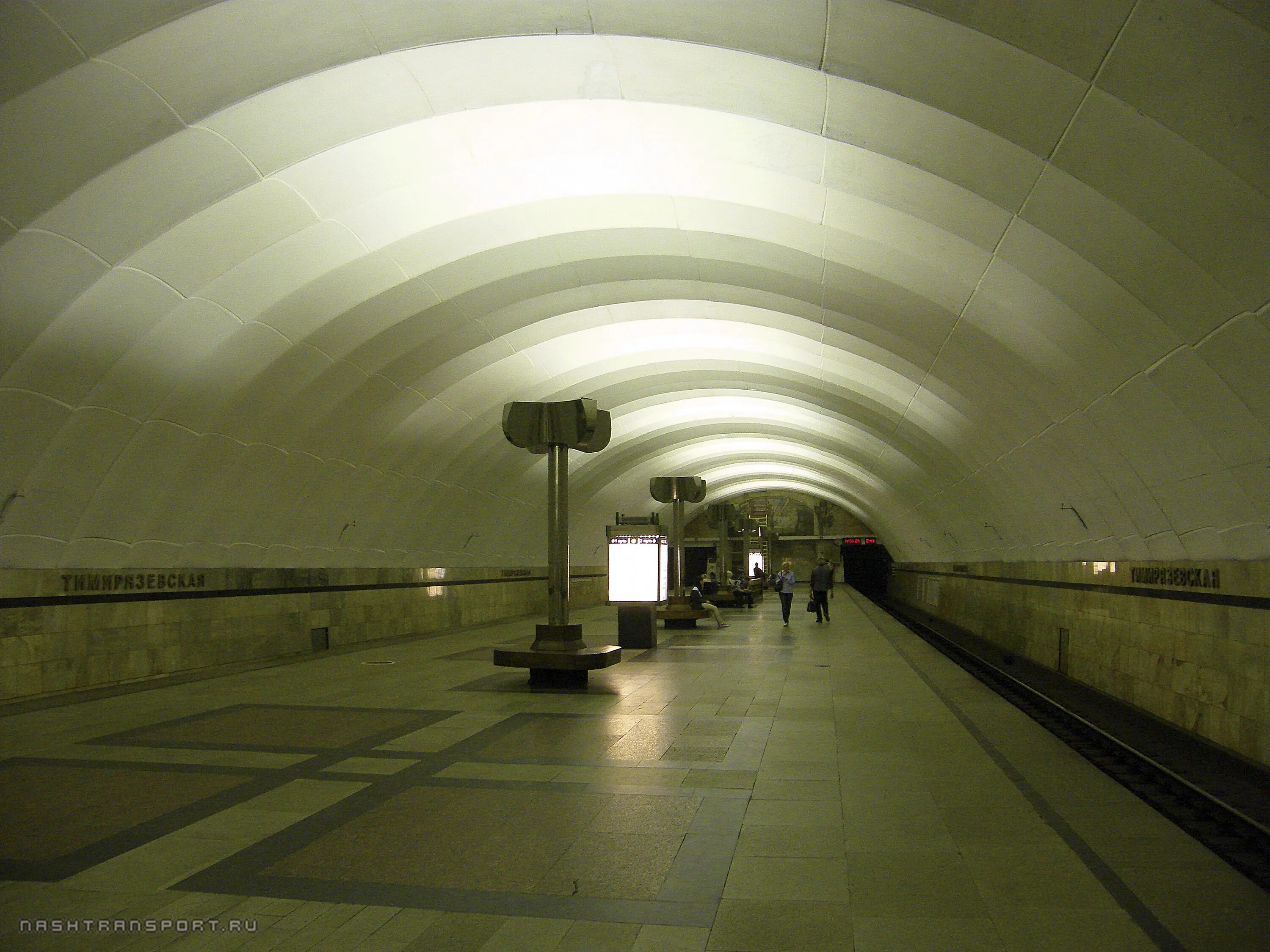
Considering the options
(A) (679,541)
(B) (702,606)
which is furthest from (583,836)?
(A) (679,541)

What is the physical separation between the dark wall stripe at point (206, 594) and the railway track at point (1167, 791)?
34.7ft

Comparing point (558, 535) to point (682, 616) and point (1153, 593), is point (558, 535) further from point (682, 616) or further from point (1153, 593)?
point (682, 616)

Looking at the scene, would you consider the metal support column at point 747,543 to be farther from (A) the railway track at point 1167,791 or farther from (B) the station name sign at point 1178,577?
(B) the station name sign at point 1178,577

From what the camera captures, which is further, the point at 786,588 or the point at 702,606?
the point at 786,588

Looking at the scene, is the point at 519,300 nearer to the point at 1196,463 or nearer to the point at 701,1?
the point at 701,1

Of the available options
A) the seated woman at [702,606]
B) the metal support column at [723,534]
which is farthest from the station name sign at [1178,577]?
the metal support column at [723,534]

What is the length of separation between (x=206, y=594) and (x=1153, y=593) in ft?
39.3

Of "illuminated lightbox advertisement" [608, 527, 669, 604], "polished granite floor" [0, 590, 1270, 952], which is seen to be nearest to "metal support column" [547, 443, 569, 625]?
"polished granite floor" [0, 590, 1270, 952]

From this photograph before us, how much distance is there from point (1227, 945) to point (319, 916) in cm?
370

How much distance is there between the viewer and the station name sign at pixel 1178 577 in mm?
8922

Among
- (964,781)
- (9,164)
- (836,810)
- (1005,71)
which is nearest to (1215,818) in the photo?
(964,781)

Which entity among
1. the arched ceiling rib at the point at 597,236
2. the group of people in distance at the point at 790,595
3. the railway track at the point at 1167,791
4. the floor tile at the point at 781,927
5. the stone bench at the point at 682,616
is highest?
the arched ceiling rib at the point at 597,236

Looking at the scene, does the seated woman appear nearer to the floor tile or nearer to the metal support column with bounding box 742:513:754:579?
the floor tile

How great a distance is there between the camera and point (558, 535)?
11.4 m
